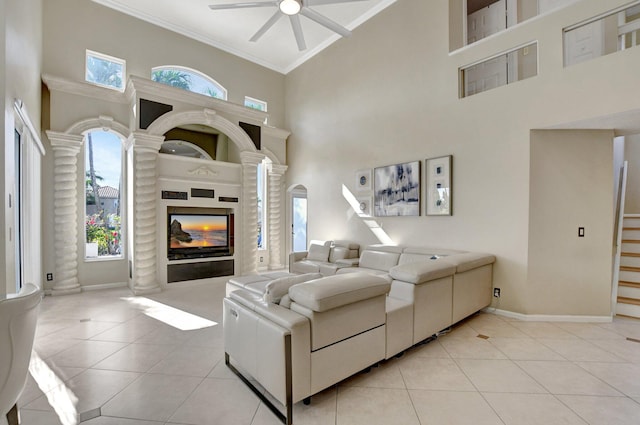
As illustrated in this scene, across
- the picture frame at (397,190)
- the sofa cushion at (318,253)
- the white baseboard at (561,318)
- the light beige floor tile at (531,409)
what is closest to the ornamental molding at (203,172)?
the sofa cushion at (318,253)

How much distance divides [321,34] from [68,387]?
23.4ft

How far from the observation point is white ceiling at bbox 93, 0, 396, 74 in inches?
221

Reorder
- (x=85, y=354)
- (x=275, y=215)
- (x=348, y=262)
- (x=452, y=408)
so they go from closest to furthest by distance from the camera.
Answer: (x=452, y=408) → (x=85, y=354) → (x=348, y=262) → (x=275, y=215)

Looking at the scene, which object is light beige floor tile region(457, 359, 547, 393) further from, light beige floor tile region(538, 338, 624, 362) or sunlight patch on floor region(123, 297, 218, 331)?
sunlight patch on floor region(123, 297, 218, 331)

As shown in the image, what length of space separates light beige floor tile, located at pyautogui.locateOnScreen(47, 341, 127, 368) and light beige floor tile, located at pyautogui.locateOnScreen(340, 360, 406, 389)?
7.53 ft

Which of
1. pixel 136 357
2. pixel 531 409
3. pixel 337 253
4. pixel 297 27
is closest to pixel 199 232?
pixel 337 253

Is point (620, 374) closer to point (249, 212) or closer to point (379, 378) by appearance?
point (379, 378)

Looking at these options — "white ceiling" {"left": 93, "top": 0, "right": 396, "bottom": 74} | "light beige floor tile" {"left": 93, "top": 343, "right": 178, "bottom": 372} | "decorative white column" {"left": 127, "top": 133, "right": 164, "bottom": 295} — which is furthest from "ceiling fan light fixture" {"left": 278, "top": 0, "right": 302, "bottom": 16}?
"light beige floor tile" {"left": 93, "top": 343, "right": 178, "bottom": 372}

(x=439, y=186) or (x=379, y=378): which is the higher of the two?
(x=439, y=186)

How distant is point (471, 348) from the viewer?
2.87m

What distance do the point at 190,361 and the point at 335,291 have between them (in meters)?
1.68

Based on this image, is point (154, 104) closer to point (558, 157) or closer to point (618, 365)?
point (558, 157)

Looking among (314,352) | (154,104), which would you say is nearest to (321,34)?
(154,104)

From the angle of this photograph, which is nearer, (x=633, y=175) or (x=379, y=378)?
(x=379, y=378)
